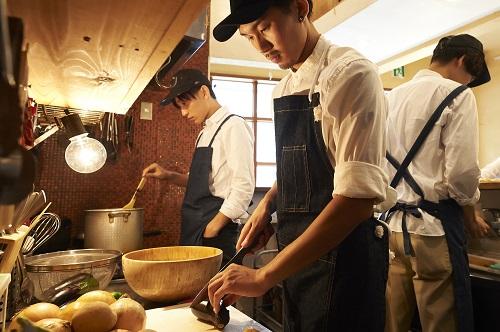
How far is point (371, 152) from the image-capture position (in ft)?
2.66

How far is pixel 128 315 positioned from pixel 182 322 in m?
0.18

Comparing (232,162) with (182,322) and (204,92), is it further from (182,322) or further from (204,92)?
(182,322)

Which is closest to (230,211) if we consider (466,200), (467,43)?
(466,200)

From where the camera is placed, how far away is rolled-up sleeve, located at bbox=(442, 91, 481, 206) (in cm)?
162

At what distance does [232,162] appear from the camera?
2.00 metres

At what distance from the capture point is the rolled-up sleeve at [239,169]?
74.8 inches

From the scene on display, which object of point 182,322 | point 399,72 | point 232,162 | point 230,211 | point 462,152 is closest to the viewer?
point 182,322

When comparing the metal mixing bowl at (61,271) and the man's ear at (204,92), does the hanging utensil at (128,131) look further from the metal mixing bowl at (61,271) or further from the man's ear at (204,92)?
the metal mixing bowl at (61,271)

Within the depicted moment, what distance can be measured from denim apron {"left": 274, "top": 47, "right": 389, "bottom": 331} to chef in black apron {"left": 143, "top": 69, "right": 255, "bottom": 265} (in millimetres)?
893

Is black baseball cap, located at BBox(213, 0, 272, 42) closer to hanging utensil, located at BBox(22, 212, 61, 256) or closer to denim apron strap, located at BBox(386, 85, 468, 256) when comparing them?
hanging utensil, located at BBox(22, 212, 61, 256)

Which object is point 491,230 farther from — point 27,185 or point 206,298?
point 27,185

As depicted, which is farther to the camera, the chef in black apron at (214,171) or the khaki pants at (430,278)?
the chef in black apron at (214,171)

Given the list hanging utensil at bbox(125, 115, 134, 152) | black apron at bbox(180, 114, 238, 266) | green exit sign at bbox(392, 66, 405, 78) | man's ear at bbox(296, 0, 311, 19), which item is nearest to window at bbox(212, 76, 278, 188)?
green exit sign at bbox(392, 66, 405, 78)

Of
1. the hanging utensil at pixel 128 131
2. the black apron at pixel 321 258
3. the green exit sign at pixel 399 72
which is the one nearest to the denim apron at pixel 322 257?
the black apron at pixel 321 258
